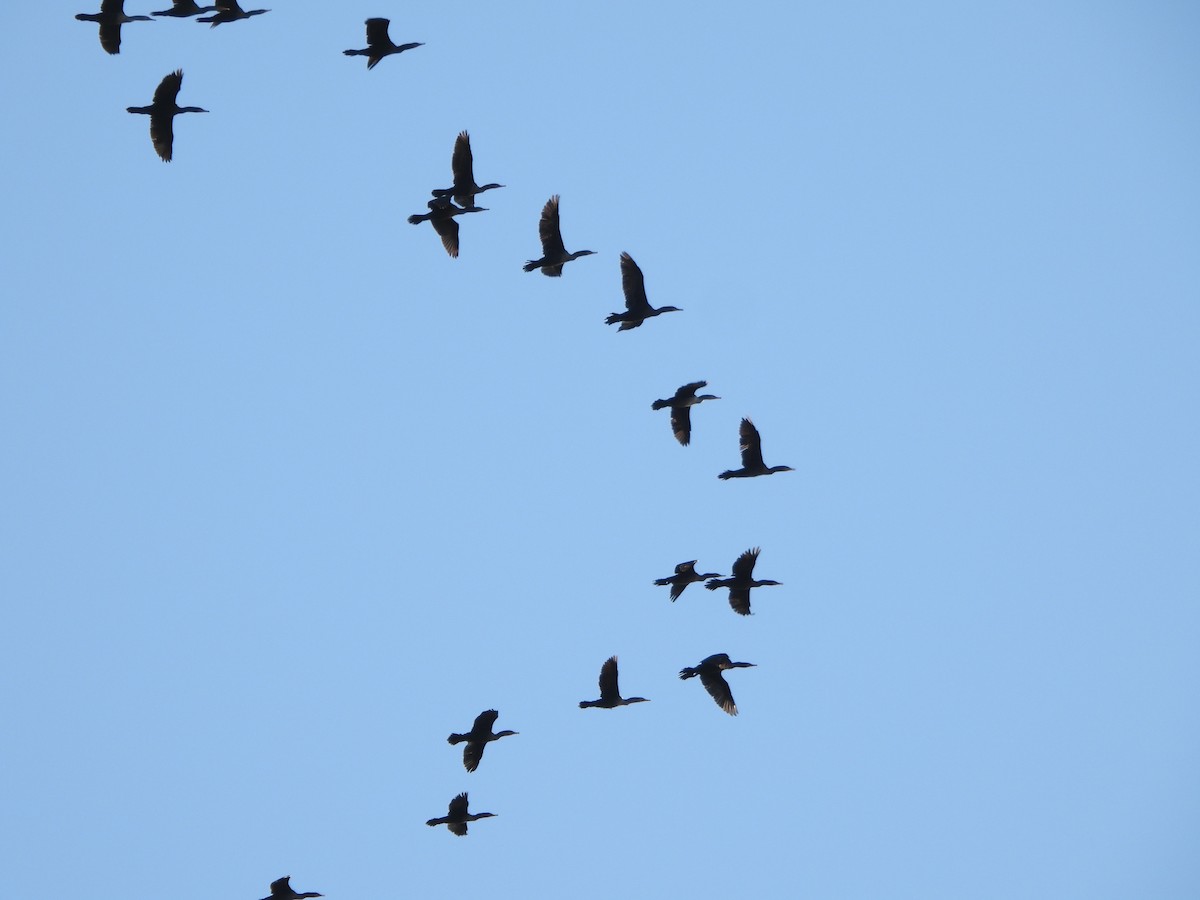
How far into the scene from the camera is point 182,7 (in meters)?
38.9

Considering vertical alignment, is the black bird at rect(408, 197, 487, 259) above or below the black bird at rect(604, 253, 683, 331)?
above

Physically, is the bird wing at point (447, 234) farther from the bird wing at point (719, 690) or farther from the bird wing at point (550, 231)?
the bird wing at point (719, 690)

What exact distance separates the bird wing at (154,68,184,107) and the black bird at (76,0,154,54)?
1.09 meters

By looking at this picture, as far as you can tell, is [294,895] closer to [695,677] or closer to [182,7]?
[695,677]

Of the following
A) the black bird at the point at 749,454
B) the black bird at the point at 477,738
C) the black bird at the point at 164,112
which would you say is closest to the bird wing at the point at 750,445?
the black bird at the point at 749,454

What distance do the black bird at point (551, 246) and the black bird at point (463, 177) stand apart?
53.6 inches

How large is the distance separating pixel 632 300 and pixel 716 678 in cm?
796

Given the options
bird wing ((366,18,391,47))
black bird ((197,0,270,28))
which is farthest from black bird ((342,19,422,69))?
black bird ((197,0,270,28))

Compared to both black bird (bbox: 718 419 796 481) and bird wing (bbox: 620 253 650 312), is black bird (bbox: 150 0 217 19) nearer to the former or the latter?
bird wing (bbox: 620 253 650 312)

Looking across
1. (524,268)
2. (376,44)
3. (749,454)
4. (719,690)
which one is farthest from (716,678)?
(376,44)

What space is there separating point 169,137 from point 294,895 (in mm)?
15377

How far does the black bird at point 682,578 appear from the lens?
131 feet

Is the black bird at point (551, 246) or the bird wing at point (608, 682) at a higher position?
the black bird at point (551, 246)

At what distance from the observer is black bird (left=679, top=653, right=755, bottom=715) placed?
3975 centimetres
